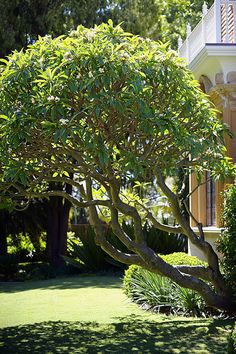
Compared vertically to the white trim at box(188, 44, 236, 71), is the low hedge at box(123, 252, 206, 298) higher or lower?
lower

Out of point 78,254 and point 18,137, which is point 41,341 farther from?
point 78,254

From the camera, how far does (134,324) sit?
11922mm

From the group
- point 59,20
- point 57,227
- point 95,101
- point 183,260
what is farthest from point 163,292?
point 59,20

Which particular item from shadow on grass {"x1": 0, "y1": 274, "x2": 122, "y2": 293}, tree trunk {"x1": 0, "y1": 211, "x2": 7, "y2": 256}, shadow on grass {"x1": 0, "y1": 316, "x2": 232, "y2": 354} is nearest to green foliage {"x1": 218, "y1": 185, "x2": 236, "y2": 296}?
shadow on grass {"x1": 0, "y1": 316, "x2": 232, "y2": 354}

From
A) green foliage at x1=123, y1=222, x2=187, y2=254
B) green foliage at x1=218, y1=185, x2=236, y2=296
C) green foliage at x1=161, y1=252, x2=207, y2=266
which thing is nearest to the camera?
green foliage at x1=218, y1=185, x2=236, y2=296

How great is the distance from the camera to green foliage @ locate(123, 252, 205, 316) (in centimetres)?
1268

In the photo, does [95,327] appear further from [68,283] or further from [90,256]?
[90,256]

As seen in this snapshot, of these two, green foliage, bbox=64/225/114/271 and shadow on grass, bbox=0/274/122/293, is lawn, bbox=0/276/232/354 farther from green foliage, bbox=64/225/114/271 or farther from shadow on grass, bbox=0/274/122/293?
green foliage, bbox=64/225/114/271

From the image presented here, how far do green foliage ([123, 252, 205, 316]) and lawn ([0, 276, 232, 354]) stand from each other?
33 cm

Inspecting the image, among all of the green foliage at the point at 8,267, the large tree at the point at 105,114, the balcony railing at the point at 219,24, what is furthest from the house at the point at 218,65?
the green foliage at the point at 8,267

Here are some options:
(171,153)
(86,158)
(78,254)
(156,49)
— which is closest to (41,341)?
(86,158)

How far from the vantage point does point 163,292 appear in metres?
13.5

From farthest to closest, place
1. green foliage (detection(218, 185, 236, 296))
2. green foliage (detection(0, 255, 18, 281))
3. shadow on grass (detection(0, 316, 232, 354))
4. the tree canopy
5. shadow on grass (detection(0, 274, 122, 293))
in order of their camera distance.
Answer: the tree canopy → green foliage (detection(0, 255, 18, 281)) → shadow on grass (detection(0, 274, 122, 293)) → green foliage (detection(218, 185, 236, 296)) → shadow on grass (detection(0, 316, 232, 354))

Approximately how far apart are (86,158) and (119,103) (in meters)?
1.21
